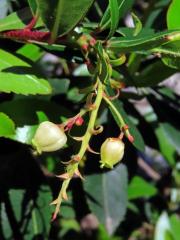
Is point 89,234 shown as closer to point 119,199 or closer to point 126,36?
point 119,199

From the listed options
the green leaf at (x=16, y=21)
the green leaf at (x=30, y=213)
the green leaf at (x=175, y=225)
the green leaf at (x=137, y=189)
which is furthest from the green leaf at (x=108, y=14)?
the green leaf at (x=175, y=225)

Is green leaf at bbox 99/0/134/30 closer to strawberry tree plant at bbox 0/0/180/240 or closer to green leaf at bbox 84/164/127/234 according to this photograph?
strawberry tree plant at bbox 0/0/180/240

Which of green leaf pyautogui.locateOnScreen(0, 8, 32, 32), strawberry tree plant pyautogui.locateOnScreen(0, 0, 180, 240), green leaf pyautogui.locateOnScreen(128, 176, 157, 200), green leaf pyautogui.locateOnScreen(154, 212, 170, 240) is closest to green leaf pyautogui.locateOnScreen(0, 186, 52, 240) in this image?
strawberry tree plant pyautogui.locateOnScreen(0, 0, 180, 240)

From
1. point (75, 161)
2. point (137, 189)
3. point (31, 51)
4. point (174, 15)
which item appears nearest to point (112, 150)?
point (75, 161)

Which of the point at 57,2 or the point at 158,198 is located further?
the point at 158,198

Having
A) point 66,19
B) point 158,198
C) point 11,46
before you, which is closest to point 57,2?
point 66,19
